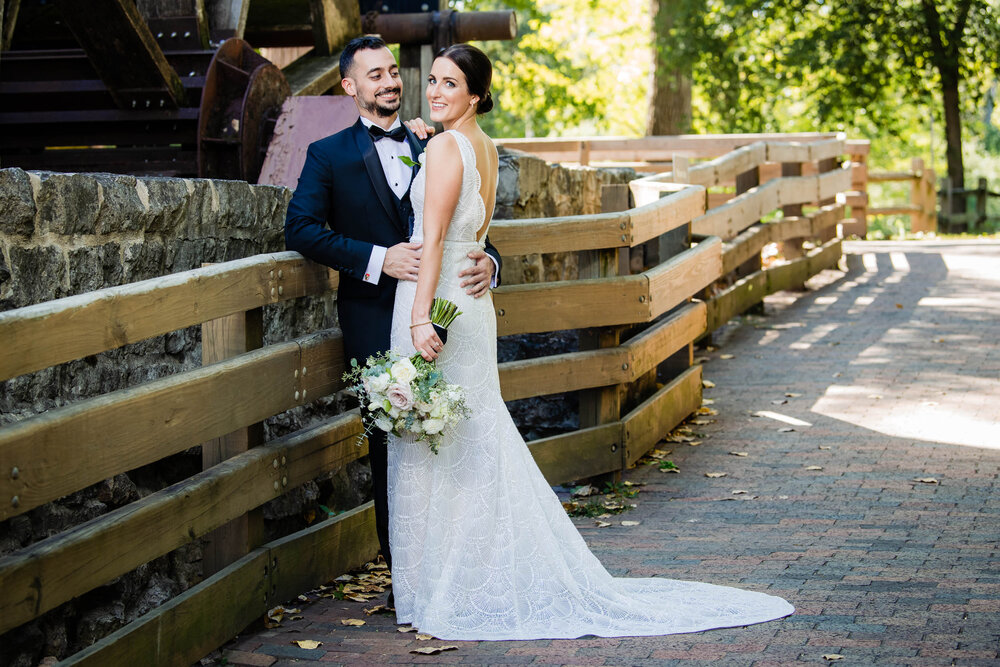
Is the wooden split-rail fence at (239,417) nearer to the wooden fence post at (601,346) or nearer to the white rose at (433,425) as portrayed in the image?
the wooden fence post at (601,346)

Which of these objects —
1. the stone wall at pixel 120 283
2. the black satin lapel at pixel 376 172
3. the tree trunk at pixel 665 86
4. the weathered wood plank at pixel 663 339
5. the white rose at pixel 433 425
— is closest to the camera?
the stone wall at pixel 120 283

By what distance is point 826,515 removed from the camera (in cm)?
Result: 566

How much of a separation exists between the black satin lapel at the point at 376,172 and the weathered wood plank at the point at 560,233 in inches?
40.1

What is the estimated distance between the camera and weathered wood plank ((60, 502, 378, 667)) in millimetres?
3378

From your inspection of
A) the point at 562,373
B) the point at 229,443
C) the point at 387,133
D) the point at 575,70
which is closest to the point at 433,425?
the point at 229,443

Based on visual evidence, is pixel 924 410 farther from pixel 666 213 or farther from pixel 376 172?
pixel 376 172

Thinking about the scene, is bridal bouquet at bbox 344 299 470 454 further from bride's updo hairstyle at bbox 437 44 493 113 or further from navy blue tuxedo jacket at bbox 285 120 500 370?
bride's updo hairstyle at bbox 437 44 493 113

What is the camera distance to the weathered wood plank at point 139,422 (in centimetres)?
288

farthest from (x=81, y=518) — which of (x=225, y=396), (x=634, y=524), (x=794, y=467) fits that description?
(x=794, y=467)

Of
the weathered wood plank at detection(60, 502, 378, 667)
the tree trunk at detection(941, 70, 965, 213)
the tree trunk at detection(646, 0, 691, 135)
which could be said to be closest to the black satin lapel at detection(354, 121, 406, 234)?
the weathered wood plank at detection(60, 502, 378, 667)

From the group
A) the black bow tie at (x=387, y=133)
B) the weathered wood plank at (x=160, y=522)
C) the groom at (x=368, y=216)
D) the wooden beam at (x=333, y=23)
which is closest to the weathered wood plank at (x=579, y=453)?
the weathered wood plank at (x=160, y=522)

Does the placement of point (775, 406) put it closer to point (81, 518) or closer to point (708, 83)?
point (81, 518)

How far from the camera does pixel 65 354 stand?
305 centimetres

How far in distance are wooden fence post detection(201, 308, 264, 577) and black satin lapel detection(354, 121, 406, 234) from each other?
674 mm
